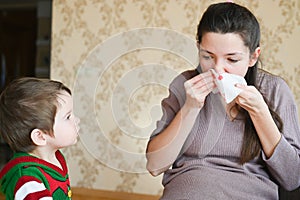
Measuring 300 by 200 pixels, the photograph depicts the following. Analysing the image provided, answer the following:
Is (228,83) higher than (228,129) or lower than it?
higher

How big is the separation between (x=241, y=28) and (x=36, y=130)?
0.57 m

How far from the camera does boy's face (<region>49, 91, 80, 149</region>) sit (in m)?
1.04

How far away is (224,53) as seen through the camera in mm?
1054

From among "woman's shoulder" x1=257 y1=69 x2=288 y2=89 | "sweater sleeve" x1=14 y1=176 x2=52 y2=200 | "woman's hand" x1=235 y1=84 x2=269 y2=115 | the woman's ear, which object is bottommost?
"sweater sleeve" x1=14 y1=176 x2=52 y2=200

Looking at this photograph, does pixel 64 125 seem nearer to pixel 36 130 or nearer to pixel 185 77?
pixel 36 130

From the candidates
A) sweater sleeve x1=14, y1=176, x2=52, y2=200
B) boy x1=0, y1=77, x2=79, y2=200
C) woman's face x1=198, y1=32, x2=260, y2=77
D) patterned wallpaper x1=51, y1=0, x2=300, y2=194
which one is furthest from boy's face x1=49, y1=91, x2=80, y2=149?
patterned wallpaper x1=51, y1=0, x2=300, y2=194

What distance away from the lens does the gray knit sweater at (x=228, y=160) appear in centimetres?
106

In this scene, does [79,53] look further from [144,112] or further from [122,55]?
[144,112]

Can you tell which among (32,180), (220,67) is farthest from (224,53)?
(32,180)

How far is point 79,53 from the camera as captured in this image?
2.57 meters

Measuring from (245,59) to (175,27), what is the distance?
1.32 m

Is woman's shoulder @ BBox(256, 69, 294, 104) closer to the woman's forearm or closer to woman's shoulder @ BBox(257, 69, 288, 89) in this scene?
woman's shoulder @ BBox(257, 69, 288, 89)

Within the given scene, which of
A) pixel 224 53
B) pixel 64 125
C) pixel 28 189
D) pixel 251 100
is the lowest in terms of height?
pixel 28 189

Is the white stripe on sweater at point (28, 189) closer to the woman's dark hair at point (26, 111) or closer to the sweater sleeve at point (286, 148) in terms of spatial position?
the woman's dark hair at point (26, 111)
